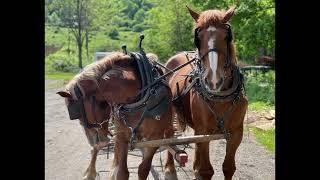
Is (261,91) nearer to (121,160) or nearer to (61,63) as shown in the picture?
(121,160)

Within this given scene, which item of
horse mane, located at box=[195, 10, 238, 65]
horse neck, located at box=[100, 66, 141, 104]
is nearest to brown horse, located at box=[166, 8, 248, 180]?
horse mane, located at box=[195, 10, 238, 65]

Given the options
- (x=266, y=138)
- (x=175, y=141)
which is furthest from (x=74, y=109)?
(x=266, y=138)

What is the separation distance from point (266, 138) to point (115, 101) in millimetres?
6346

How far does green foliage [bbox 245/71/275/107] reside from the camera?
50.2 ft

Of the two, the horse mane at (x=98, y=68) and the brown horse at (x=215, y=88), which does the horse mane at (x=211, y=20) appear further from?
the horse mane at (x=98, y=68)

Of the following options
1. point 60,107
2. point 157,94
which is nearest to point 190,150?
point 157,94

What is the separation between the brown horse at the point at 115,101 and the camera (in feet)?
15.6

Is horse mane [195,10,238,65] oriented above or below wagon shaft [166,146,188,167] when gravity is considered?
above

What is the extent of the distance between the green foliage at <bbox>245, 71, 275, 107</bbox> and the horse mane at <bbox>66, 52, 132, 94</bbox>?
1022cm

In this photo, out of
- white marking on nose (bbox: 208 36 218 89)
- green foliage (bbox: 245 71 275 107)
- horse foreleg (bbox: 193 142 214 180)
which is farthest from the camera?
green foliage (bbox: 245 71 275 107)

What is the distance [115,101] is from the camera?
16.1 ft

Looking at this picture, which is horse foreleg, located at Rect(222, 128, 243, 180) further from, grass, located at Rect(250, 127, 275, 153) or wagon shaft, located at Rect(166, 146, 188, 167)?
grass, located at Rect(250, 127, 275, 153)

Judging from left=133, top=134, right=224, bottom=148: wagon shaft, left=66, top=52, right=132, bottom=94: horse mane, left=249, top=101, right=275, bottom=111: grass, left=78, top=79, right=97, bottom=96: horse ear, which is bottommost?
left=249, top=101, right=275, bottom=111: grass
